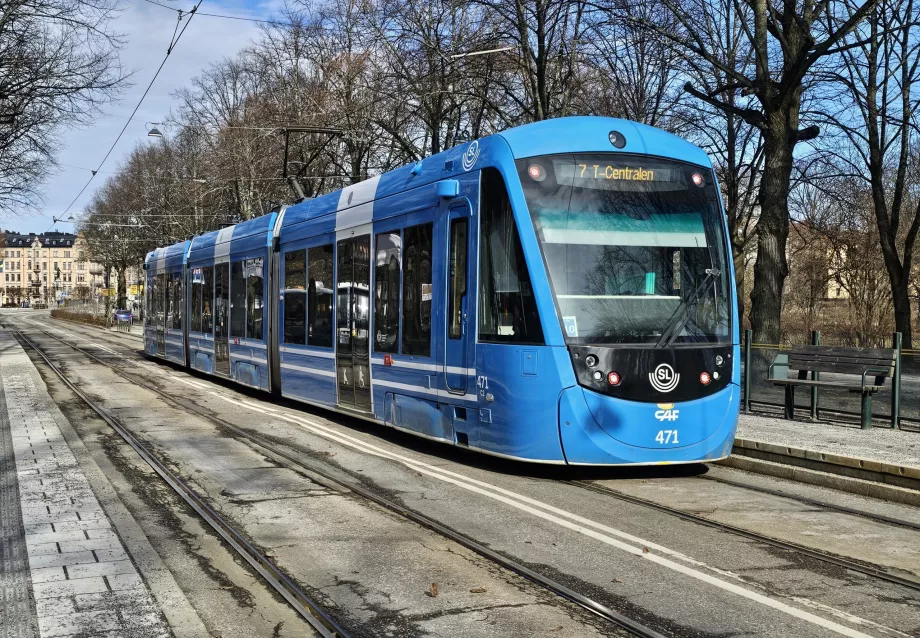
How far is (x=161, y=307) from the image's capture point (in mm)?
26312

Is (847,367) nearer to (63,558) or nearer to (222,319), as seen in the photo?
(63,558)

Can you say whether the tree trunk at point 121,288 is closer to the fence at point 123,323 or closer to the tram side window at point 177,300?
the fence at point 123,323

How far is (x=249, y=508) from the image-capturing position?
7.84 meters

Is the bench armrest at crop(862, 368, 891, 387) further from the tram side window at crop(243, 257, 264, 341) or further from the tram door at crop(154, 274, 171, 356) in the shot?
the tram door at crop(154, 274, 171, 356)

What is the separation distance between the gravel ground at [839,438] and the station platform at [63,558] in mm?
6969

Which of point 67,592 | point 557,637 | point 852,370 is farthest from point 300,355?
point 557,637

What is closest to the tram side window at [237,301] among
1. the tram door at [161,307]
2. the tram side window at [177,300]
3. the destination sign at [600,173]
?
the tram side window at [177,300]

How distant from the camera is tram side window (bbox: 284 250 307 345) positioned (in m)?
14.5

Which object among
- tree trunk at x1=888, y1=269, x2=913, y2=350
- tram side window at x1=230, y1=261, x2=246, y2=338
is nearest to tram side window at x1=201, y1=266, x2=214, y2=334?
tram side window at x1=230, y1=261, x2=246, y2=338

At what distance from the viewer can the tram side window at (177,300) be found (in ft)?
77.3

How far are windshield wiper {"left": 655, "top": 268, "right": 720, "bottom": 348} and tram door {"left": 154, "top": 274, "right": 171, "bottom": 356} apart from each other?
18.4 metres

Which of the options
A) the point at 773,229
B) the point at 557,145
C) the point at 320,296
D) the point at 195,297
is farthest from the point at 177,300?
the point at 557,145

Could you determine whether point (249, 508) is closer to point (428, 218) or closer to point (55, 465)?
point (55, 465)

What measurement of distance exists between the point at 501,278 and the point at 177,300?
1650cm
